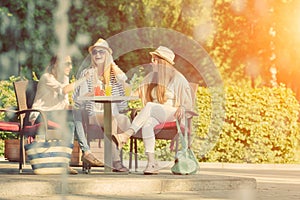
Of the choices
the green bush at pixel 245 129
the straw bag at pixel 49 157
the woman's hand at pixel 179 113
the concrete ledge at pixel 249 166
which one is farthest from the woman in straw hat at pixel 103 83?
the green bush at pixel 245 129

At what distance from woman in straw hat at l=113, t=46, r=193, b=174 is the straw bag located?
2.33ft

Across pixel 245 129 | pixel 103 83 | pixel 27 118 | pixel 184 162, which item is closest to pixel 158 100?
pixel 103 83

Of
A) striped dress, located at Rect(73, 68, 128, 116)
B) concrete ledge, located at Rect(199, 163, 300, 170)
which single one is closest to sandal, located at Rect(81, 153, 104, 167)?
striped dress, located at Rect(73, 68, 128, 116)

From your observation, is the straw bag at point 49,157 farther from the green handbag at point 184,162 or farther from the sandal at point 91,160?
the green handbag at point 184,162

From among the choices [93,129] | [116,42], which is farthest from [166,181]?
[116,42]

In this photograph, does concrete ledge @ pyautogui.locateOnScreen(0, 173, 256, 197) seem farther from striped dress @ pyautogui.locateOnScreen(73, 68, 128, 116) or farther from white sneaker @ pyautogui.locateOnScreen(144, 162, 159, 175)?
striped dress @ pyautogui.locateOnScreen(73, 68, 128, 116)

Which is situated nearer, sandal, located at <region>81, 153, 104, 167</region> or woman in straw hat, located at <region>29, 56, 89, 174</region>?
sandal, located at <region>81, 153, 104, 167</region>

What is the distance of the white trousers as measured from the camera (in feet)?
35.0

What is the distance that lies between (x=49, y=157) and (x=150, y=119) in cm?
134

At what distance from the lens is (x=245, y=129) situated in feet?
56.4

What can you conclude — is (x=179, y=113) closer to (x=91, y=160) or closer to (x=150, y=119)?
(x=150, y=119)

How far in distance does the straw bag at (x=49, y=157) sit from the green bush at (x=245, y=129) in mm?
6920

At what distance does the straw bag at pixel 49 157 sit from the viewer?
10.1 meters

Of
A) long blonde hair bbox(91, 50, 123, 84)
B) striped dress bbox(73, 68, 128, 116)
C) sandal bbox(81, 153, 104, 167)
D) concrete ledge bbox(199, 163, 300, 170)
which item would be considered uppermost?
long blonde hair bbox(91, 50, 123, 84)
